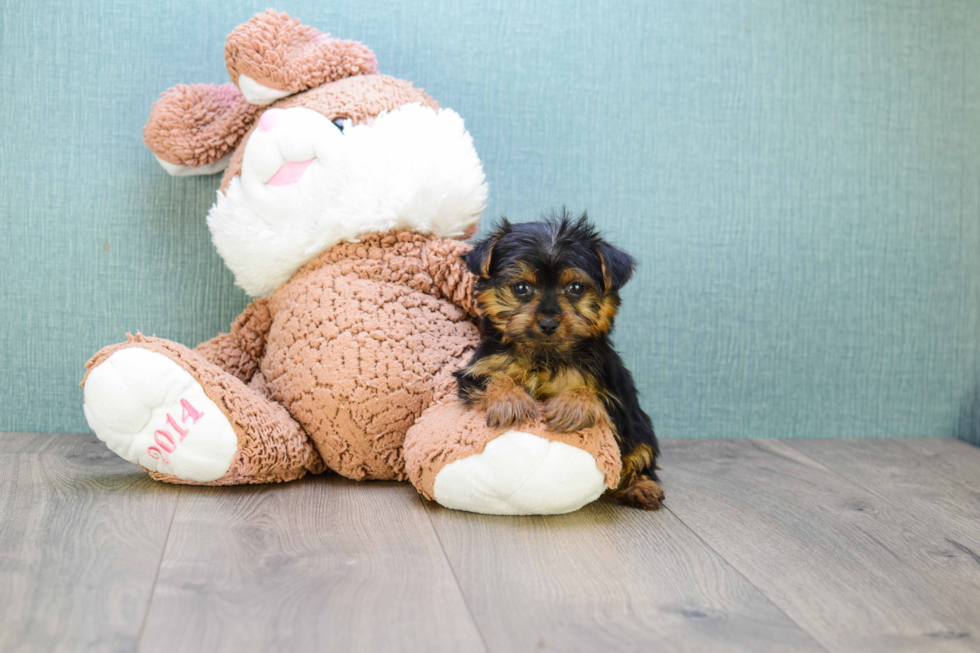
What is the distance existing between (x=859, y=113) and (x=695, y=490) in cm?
147

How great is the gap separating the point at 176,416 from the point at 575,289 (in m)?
0.95

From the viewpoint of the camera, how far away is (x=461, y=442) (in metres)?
1.78

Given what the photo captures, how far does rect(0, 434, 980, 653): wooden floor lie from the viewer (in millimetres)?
1279

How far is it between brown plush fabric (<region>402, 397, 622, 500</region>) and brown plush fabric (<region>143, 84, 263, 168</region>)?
1041mm

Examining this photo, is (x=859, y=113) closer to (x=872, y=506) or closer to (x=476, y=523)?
(x=872, y=506)

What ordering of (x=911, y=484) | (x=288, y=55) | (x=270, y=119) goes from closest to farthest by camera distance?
(x=270, y=119) < (x=288, y=55) < (x=911, y=484)

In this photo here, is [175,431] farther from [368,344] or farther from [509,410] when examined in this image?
[509,410]

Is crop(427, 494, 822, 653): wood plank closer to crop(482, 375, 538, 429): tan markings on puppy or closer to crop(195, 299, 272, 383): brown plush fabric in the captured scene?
crop(482, 375, 538, 429): tan markings on puppy

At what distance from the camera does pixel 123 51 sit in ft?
8.03

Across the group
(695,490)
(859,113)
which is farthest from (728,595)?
(859,113)

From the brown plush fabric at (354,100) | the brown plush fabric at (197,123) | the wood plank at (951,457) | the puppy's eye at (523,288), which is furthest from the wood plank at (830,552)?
the brown plush fabric at (197,123)

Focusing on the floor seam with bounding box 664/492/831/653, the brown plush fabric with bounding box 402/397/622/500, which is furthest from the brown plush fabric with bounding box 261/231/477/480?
the floor seam with bounding box 664/492/831/653

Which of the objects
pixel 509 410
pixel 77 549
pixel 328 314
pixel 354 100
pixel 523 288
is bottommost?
pixel 77 549

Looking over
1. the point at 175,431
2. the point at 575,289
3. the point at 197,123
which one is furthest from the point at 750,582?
the point at 197,123
